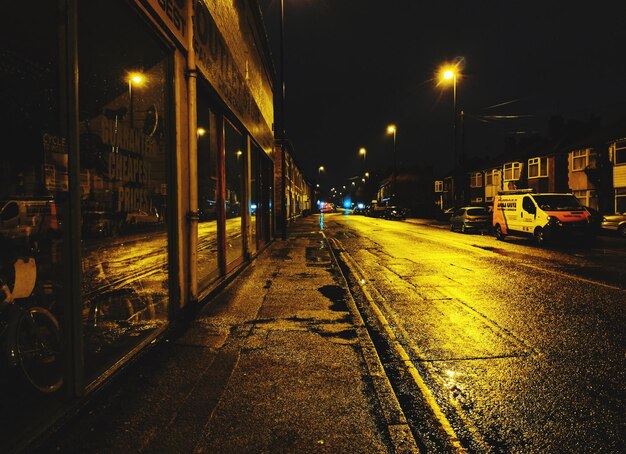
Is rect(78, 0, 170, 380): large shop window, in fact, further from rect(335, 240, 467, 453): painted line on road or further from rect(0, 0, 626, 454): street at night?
rect(335, 240, 467, 453): painted line on road

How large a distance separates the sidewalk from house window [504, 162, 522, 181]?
44.7 meters

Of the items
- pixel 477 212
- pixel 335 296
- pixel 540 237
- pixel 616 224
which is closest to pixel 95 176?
pixel 335 296

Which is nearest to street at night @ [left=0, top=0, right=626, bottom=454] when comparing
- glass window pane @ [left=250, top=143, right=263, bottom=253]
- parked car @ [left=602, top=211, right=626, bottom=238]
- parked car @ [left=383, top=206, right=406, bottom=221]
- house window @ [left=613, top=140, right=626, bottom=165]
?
glass window pane @ [left=250, top=143, right=263, bottom=253]

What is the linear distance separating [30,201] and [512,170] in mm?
49110

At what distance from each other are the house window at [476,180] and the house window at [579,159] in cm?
1816

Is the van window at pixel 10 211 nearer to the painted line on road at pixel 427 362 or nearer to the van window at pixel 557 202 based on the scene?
the painted line on road at pixel 427 362

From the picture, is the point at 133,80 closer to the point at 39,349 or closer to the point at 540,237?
the point at 39,349

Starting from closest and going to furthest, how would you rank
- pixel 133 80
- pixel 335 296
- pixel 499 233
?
pixel 133 80 → pixel 335 296 → pixel 499 233

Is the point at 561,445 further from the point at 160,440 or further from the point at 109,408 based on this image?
the point at 109,408

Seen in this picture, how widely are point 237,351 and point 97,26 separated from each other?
4.42 meters

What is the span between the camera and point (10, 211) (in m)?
3.90

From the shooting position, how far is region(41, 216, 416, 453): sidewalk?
118 inches

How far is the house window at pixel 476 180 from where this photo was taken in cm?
5459

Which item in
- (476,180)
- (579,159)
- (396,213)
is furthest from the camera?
(476,180)
